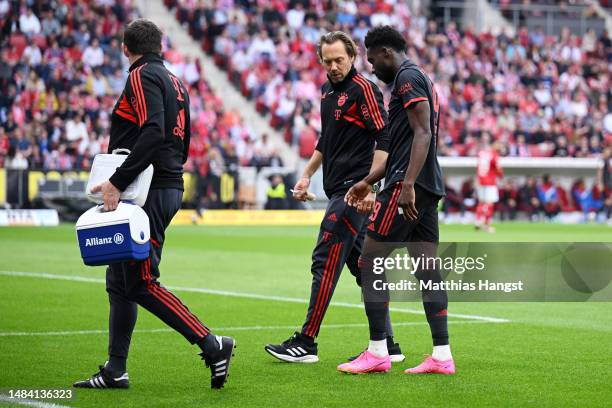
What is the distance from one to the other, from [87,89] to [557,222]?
48.7ft

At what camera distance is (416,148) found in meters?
7.79

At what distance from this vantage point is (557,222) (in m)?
36.4

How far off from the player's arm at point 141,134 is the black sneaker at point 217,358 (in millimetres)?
1063

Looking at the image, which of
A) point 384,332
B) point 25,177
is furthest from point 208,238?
point 384,332

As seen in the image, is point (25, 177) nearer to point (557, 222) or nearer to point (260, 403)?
point (557, 222)

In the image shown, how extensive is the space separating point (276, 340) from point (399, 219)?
231 cm

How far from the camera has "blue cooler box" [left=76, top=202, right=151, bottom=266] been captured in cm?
696

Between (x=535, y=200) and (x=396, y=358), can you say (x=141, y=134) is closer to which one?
(x=396, y=358)

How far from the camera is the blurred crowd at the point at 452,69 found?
124 feet

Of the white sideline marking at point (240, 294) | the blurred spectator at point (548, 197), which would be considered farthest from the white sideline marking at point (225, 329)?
the blurred spectator at point (548, 197)

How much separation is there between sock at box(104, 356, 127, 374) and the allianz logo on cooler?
32.6 inches

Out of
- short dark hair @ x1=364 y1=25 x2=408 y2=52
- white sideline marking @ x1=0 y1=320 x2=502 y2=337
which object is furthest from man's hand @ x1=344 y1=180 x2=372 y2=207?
white sideline marking @ x1=0 y1=320 x2=502 y2=337

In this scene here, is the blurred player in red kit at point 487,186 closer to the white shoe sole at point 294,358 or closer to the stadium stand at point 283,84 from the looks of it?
the stadium stand at point 283,84

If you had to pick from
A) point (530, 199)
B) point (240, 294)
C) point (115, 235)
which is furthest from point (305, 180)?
point (530, 199)
